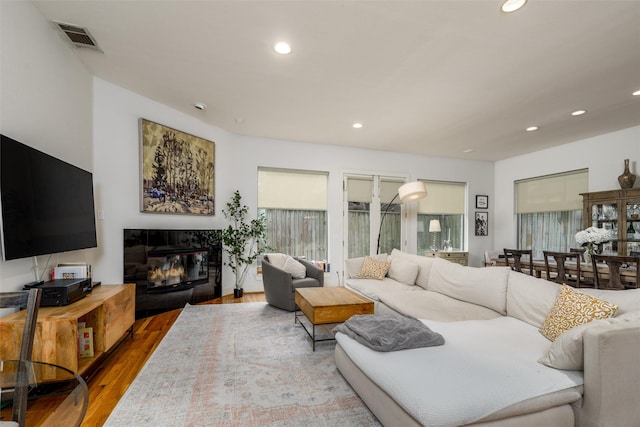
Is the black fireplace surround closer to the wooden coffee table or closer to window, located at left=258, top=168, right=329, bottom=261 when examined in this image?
window, located at left=258, top=168, right=329, bottom=261

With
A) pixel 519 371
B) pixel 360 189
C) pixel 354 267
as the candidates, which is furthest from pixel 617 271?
pixel 360 189

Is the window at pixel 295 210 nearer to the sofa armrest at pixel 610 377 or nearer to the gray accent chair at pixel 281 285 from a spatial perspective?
the gray accent chair at pixel 281 285

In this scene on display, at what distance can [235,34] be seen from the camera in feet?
8.29

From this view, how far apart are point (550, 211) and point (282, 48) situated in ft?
19.9

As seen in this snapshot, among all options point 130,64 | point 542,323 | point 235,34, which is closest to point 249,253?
point 130,64

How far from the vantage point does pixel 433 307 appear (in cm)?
298

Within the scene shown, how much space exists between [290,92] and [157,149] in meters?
1.94

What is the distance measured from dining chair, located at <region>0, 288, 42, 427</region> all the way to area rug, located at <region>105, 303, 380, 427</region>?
857mm

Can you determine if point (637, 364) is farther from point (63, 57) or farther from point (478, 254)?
point (478, 254)

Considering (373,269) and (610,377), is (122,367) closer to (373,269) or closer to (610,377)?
(373,269)

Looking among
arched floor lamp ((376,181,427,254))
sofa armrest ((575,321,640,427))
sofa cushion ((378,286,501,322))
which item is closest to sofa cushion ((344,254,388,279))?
sofa cushion ((378,286,501,322))

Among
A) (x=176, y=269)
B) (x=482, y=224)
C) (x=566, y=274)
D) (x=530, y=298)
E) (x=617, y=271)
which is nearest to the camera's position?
(x=530, y=298)

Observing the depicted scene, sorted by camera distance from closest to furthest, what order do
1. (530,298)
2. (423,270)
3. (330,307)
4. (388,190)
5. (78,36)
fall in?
1. (530,298)
2. (78,36)
3. (330,307)
4. (423,270)
5. (388,190)

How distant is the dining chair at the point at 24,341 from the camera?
3.46ft
